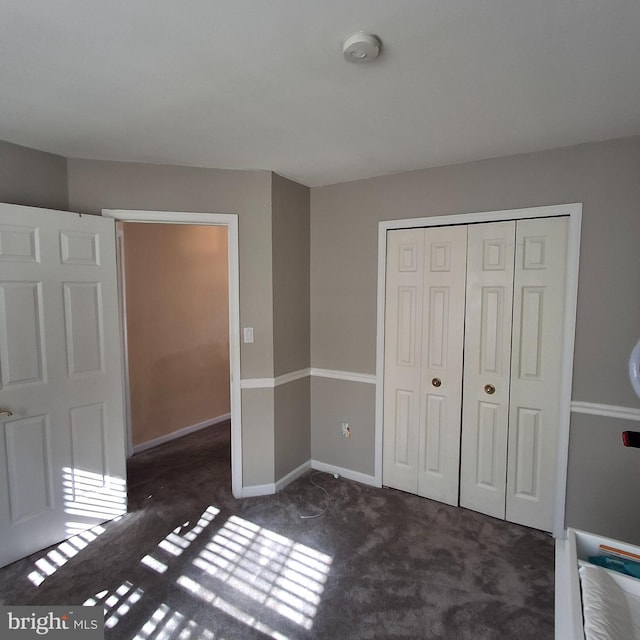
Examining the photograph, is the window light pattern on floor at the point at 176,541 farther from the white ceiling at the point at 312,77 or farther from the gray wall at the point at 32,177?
the white ceiling at the point at 312,77

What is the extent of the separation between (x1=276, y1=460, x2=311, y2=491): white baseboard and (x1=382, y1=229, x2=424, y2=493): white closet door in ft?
2.35

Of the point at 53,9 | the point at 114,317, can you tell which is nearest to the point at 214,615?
the point at 114,317

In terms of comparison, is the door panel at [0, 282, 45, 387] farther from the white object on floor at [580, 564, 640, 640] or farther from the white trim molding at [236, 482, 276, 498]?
the white object on floor at [580, 564, 640, 640]

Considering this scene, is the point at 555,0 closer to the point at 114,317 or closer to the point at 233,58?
the point at 233,58

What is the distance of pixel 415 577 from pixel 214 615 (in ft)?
3.53

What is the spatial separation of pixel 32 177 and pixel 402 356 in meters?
2.77

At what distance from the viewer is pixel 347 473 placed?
3.15m

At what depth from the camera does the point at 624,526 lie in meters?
2.18

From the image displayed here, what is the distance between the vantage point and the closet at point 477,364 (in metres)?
2.38

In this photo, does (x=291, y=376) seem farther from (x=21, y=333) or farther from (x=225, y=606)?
(x=21, y=333)

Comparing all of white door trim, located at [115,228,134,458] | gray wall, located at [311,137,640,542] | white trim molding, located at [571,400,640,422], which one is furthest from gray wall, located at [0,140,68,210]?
white trim molding, located at [571,400,640,422]

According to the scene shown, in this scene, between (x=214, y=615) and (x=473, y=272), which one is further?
(x=473, y=272)

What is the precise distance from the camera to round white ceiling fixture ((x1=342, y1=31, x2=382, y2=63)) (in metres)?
1.28

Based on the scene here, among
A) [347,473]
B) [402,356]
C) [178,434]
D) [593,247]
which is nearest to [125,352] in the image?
[178,434]
